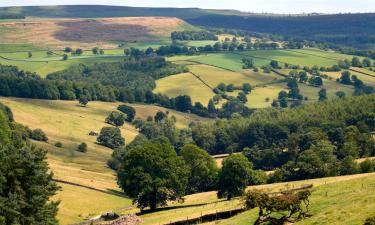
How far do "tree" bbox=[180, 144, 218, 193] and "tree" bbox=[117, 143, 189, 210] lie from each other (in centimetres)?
1753

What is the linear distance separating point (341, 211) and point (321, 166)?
5829 centimetres

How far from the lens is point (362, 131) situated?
160 meters

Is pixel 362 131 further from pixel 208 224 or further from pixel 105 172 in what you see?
pixel 208 224

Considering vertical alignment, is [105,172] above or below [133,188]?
below

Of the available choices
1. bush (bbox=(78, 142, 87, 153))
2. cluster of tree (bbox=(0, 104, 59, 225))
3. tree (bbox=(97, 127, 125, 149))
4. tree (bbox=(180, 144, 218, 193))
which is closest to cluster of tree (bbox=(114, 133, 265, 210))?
tree (bbox=(180, 144, 218, 193))

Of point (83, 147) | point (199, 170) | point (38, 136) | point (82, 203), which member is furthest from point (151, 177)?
point (38, 136)

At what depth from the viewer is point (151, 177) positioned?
95125 millimetres

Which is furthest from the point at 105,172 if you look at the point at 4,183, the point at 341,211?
the point at 341,211

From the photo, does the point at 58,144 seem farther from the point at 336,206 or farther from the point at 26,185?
the point at 336,206

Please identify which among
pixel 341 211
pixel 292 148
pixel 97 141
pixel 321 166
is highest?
pixel 341 211

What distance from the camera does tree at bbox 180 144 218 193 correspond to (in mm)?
117375

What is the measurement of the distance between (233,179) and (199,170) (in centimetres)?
1901

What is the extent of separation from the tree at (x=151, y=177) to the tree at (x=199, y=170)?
690 inches

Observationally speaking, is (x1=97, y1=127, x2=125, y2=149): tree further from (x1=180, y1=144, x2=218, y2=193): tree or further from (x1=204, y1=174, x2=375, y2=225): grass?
(x1=204, y1=174, x2=375, y2=225): grass
